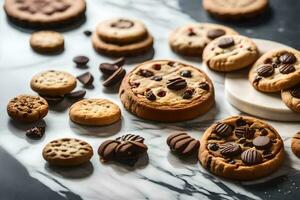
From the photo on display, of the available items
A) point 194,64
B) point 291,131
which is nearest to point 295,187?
point 291,131

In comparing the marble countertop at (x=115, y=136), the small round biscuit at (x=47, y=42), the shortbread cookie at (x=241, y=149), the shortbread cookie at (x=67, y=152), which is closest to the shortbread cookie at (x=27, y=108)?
the marble countertop at (x=115, y=136)

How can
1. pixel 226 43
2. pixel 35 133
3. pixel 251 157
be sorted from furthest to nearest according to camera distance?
pixel 226 43 → pixel 35 133 → pixel 251 157

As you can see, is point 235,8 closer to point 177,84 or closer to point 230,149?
point 177,84

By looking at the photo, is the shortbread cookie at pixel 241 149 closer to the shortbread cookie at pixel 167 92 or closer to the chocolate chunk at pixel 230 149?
the chocolate chunk at pixel 230 149

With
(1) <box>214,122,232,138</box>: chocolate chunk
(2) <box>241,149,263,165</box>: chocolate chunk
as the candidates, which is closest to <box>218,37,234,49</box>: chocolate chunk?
(1) <box>214,122,232,138</box>: chocolate chunk

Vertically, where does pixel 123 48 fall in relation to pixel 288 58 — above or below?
below

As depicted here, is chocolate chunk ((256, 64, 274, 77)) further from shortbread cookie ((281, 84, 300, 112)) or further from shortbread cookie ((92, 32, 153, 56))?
shortbread cookie ((92, 32, 153, 56))

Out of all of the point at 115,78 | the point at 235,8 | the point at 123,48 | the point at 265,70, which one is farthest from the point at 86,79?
the point at 235,8
